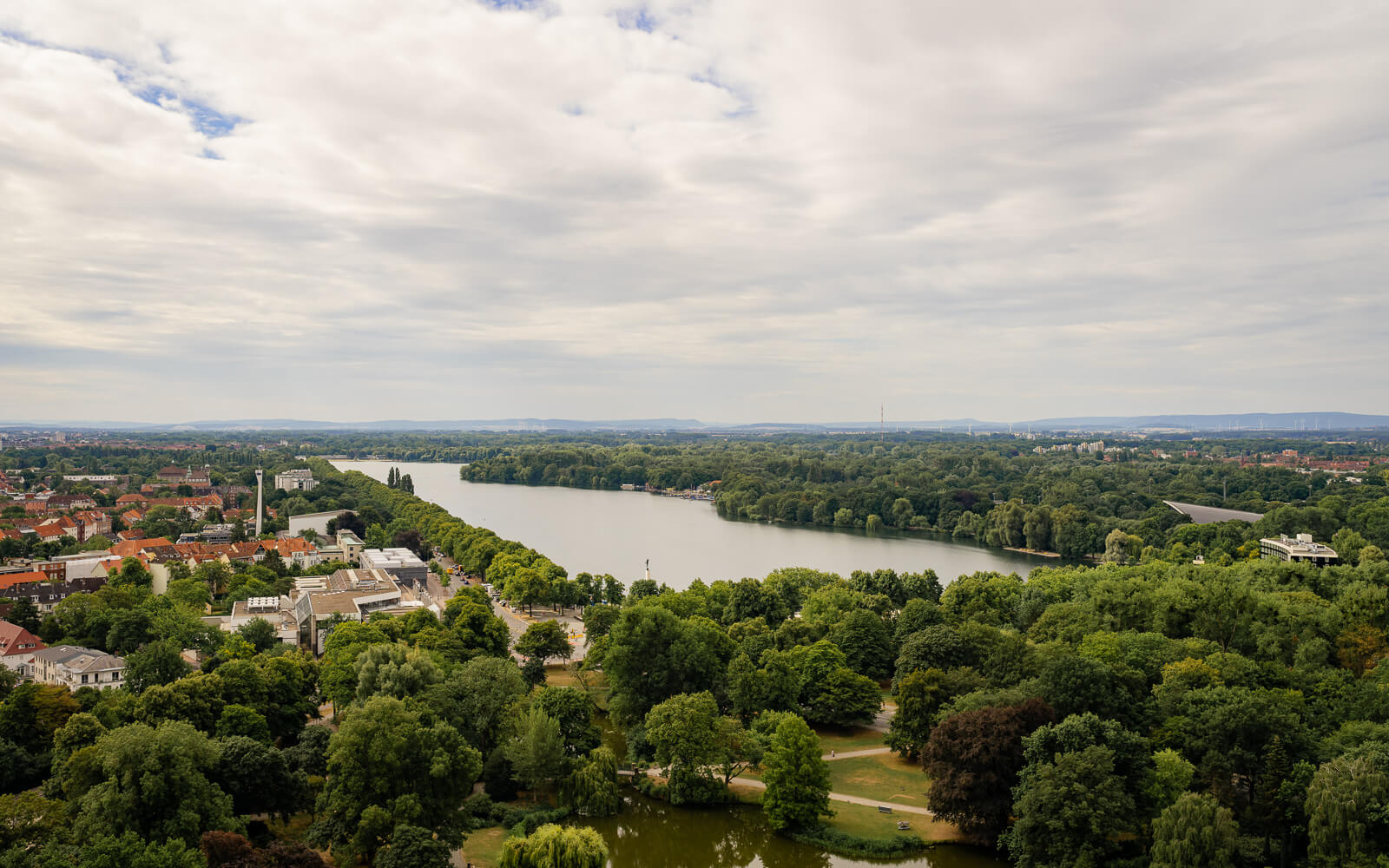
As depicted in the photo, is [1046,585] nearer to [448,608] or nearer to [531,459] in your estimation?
[448,608]

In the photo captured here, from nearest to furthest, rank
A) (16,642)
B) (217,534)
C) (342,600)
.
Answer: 1. (16,642)
2. (342,600)
3. (217,534)

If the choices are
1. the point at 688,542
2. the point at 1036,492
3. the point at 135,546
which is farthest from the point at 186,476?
the point at 1036,492

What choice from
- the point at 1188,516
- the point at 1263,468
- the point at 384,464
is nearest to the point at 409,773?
the point at 1188,516

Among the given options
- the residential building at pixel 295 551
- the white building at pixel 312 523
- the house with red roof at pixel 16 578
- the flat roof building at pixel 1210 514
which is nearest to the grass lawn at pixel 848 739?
the residential building at pixel 295 551

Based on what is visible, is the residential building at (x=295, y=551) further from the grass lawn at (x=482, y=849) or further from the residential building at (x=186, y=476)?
the residential building at (x=186, y=476)

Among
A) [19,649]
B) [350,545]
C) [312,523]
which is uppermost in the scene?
[19,649]

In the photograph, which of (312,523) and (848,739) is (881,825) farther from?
(312,523)
